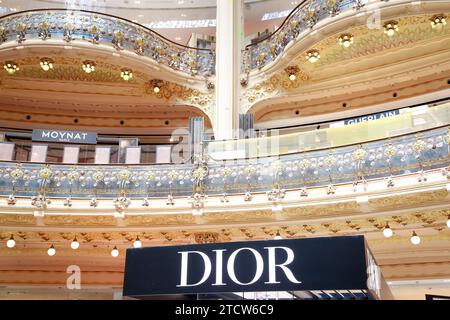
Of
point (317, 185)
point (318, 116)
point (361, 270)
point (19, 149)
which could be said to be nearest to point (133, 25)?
point (19, 149)

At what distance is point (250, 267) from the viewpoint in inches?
104

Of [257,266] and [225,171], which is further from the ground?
[225,171]

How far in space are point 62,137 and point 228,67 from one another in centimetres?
587

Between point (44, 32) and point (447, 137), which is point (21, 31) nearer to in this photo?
point (44, 32)

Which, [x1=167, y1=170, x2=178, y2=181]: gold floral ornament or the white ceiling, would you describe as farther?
the white ceiling

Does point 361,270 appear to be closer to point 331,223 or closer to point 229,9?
point 331,223

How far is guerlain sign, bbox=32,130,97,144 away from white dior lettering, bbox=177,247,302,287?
555 inches

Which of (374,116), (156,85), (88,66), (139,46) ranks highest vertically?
(139,46)

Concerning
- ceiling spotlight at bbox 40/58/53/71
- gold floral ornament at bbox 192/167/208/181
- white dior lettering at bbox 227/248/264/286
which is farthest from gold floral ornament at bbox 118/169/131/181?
white dior lettering at bbox 227/248/264/286

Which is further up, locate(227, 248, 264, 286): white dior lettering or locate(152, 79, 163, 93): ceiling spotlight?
locate(152, 79, 163, 93): ceiling spotlight

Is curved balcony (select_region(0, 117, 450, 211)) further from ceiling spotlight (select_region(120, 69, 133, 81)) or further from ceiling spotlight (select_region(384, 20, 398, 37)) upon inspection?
ceiling spotlight (select_region(120, 69, 133, 81))

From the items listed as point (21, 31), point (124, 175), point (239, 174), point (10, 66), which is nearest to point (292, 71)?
point (239, 174)

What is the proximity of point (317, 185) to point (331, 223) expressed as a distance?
1.00 meters

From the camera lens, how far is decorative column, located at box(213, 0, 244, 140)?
15320mm
